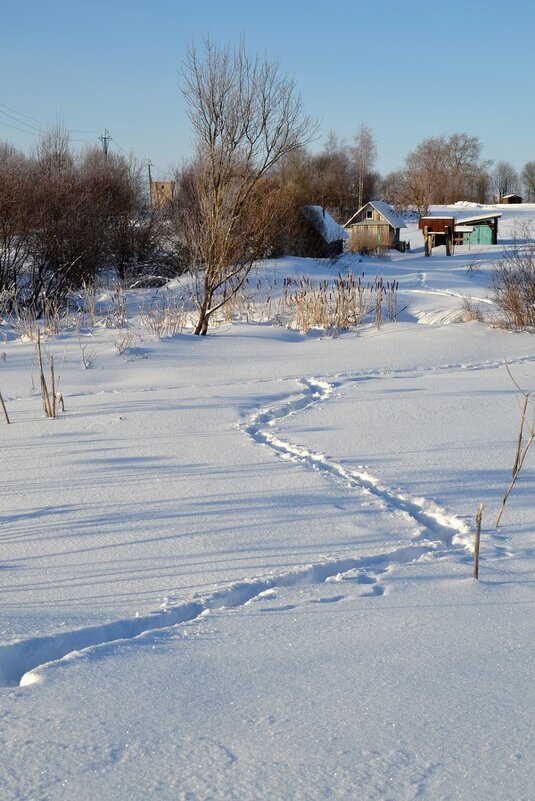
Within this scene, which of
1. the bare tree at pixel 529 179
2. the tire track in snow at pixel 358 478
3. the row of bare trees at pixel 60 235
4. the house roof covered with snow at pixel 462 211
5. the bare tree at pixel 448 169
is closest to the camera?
the tire track in snow at pixel 358 478

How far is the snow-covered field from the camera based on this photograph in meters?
1.86

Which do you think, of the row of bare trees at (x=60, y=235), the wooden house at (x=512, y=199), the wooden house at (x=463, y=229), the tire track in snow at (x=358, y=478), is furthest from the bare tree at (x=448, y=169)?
the tire track in snow at (x=358, y=478)

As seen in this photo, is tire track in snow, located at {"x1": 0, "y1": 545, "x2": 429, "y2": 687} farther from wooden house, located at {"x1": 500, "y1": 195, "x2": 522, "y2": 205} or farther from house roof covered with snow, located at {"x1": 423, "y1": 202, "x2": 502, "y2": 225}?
wooden house, located at {"x1": 500, "y1": 195, "x2": 522, "y2": 205}

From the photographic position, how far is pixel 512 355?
971 centimetres

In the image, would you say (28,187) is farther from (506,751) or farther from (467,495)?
(506,751)

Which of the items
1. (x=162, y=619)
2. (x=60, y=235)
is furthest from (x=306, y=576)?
(x=60, y=235)

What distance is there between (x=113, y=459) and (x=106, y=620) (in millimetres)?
2358

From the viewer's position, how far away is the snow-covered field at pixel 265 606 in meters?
1.86

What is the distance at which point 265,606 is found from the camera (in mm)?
2783

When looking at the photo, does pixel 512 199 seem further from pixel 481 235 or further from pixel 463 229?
pixel 481 235

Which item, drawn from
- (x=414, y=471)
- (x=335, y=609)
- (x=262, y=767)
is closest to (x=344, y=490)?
(x=414, y=471)

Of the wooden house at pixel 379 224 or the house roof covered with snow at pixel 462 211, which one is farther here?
the house roof covered with snow at pixel 462 211

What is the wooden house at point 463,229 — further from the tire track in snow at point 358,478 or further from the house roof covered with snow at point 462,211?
the tire track in snow at point 358,478

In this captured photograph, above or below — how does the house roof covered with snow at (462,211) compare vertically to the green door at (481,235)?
above
